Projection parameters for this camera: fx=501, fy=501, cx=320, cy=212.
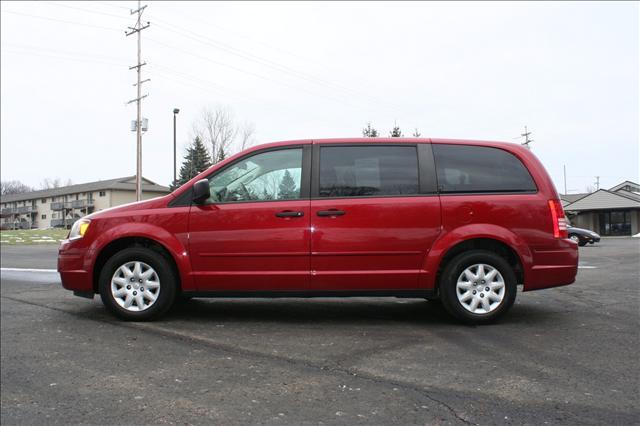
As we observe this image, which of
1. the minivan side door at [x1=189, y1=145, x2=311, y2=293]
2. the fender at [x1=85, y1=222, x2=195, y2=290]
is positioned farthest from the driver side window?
the fender at [x1=85, y1=222, x2=195, y2=290]

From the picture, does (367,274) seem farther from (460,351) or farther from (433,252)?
(460,351)

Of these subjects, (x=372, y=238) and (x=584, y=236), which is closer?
(x=372, y=238)

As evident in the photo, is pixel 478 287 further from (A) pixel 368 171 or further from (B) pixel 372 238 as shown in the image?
(A) pixel 368 171

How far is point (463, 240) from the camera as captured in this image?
4930 millimetres

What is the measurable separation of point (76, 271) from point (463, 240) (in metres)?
3.99

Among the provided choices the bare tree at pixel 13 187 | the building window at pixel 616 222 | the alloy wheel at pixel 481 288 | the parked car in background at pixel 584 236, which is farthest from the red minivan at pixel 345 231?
the bare tree at pixel 13 187

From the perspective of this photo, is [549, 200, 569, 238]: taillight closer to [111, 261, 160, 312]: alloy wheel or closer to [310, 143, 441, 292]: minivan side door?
[310, 143, 441, 292]: minivan side door

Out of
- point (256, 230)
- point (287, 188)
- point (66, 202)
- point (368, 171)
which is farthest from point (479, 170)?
point (66, 202)

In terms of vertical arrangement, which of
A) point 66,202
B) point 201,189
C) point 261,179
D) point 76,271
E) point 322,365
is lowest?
point 322,365

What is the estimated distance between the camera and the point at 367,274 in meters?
4.94

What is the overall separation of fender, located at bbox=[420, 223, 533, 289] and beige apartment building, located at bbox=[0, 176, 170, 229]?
6479 cm

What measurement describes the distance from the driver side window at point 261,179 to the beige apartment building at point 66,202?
6387cm

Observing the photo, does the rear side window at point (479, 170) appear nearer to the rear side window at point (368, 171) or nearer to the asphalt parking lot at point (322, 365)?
the rear side window at point (368, 171)

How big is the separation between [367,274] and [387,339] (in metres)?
0.66
